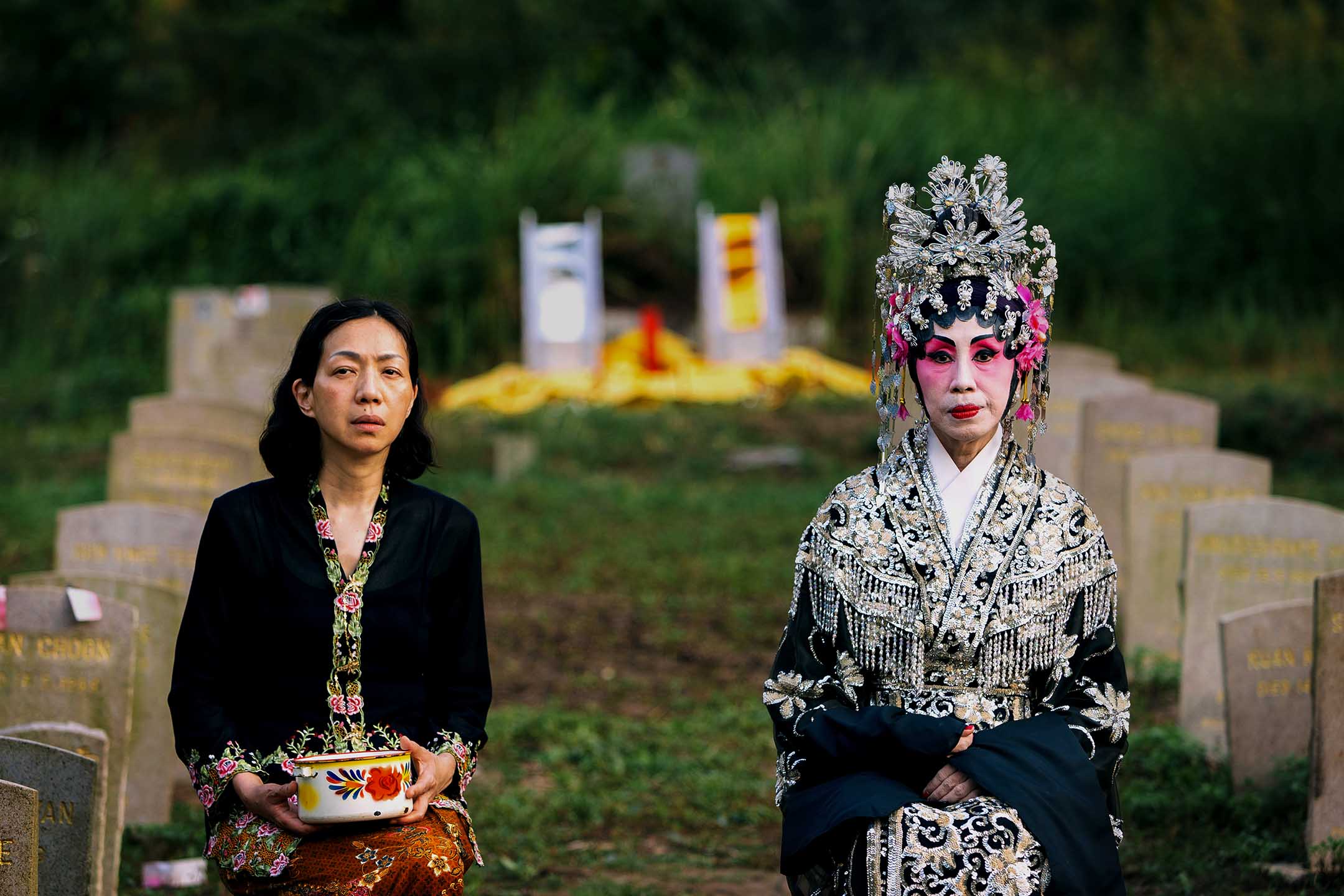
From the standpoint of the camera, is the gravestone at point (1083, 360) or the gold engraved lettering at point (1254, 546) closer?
the gold engraved lettering at point (1254, 546)

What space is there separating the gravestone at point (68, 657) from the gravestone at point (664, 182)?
14.0m

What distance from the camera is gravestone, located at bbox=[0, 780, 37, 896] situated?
357 cm

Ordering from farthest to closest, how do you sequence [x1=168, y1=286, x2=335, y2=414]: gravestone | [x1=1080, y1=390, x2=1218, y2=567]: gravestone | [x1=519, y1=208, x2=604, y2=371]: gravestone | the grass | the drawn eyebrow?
1. [x1=519, y1=208, x2=604, y2=371]: gravestone
2. [x1=168, y1=286, x2=335, y2=414]: gravestone
3. [x1=1080, y1=390, x2=1218, y2=567]: gravestone
4. the grass
5. the drawn eyebrow

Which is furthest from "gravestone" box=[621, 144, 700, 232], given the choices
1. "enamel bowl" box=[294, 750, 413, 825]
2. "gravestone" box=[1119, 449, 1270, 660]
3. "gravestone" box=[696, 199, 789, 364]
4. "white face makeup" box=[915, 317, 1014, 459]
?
"enamel bowl" box=[294, 750, 413, 825]

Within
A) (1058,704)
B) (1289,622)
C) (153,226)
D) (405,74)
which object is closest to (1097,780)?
(1058,704)

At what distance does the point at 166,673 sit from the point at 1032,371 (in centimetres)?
365

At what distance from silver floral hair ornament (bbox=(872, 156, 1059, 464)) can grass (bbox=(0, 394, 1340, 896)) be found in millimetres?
2177

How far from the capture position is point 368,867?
3.41 meters

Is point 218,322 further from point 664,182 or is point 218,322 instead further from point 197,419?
point 664,182

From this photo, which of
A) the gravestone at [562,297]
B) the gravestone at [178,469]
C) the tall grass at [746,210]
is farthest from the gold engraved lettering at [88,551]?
the tall grass at [746,210]

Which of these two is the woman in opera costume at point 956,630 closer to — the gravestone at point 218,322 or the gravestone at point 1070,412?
the gravestone at point 1070,412

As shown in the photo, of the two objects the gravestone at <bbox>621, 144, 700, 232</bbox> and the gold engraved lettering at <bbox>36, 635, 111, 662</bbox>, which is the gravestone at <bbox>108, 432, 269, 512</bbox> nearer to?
the gold engraved lettering at <bbox>36, 635, 111, 662</bbox>

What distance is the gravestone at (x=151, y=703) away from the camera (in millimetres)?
6031

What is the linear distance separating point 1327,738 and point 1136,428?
385cm
